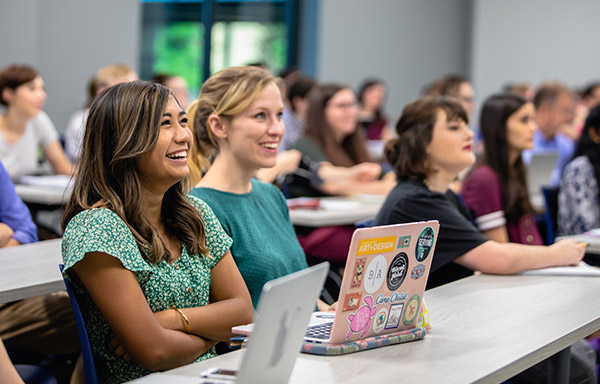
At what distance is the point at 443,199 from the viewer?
261cm

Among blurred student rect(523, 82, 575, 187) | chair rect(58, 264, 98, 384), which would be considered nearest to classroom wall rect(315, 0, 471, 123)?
blurred student rect(523, 82, 575, 187)

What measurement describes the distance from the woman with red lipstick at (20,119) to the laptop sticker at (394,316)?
3134 mm

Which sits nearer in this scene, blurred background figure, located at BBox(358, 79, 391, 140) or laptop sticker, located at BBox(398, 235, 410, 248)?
laptop sticker, located at BBox(398, 235, 410, 248)

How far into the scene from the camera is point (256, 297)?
2217mm

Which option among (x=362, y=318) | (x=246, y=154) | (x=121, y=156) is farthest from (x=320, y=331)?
(x=246, y=154)

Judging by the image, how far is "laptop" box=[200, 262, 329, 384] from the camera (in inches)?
46.1

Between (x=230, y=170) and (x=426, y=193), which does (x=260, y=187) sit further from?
(x=426, y=193)

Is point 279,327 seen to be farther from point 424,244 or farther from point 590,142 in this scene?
point 590,142

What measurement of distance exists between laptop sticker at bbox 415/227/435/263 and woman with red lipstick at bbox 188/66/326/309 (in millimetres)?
627

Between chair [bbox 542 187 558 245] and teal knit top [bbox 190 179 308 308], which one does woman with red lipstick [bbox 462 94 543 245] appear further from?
teal knit top [bbox 190 179 308 308]

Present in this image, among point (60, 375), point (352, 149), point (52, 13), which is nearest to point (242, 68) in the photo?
point (60, 375)

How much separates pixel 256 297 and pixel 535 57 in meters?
8.72

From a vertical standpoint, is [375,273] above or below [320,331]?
above

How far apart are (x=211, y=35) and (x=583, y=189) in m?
5.78
